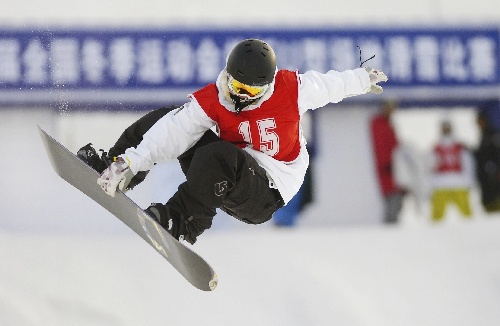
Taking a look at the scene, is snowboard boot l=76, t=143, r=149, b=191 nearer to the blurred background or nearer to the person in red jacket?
the blurred background

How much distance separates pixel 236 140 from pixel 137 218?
0.70 m

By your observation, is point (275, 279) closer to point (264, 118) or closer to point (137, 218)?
point (137, 218)

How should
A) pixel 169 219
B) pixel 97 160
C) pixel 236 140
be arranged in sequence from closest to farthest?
pixel 169 219 → pixel 236 140 → pixel 97 160

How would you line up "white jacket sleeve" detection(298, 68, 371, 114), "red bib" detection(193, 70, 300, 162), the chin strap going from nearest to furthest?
the chin strap, "red bib" detection(193, 70, 300, 162), "white jacket sleeve" detection(298, 68, 371, 114)

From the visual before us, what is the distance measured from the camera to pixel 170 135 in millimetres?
4480

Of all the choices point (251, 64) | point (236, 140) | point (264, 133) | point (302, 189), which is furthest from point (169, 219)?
point (302, 189)

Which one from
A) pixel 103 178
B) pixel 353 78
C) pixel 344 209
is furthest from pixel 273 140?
pixel 344 209

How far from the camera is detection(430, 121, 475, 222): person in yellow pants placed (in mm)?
9141

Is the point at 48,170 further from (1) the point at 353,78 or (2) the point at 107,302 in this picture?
(1) the point at 353,78

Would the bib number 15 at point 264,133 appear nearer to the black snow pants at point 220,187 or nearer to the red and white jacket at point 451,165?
the black snow pants at point 220,187

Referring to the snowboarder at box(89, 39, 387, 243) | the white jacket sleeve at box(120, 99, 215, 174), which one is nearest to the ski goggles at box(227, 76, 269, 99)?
the snowboarder at box(89, 39, 387, 243)

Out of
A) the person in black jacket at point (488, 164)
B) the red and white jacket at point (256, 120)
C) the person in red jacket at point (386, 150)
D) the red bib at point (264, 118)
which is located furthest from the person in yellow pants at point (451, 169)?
the red bib at point (264, 118)

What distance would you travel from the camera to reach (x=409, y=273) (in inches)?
321

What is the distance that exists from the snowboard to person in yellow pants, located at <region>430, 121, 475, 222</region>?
5.16 m
